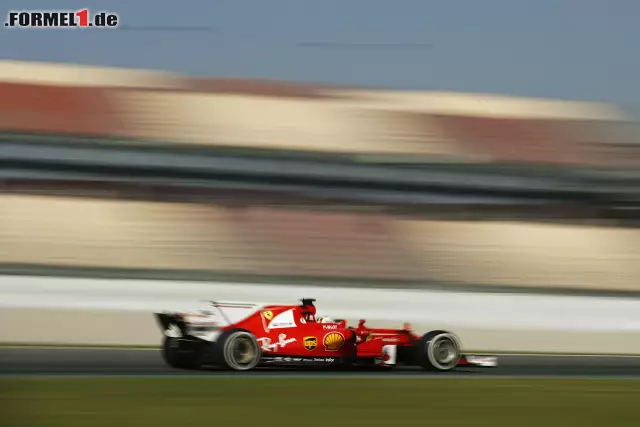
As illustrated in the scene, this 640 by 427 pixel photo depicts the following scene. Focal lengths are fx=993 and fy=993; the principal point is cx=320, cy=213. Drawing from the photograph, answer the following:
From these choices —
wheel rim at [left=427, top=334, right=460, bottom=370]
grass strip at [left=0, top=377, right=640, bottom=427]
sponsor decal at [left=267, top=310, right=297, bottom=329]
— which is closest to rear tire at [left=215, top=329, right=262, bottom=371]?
sponsor decal at [left=267, top=310, right=297, bottom=329]

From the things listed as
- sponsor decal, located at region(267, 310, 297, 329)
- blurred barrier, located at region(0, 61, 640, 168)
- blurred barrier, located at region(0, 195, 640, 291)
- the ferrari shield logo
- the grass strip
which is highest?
blurred barrier, located at region(0, 61, 640, 168)

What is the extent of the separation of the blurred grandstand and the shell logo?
→ 1031cm

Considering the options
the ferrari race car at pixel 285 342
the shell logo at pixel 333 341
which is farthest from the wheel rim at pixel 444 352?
the shell logo at pixel 333 341

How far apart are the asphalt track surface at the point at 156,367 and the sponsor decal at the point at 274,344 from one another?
10.0 inches

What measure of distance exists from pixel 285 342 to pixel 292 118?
17.8m

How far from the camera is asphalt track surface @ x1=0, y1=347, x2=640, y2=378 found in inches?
396

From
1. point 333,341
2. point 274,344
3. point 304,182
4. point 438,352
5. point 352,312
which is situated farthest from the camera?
point 304,182

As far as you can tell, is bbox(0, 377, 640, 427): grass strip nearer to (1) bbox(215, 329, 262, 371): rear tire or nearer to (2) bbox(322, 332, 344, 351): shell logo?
(1) bbox(215, 329, 262, 371): rear tire

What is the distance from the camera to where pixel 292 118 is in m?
27.9

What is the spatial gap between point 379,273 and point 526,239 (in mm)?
4381

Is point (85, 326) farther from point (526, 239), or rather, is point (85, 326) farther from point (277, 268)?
point (526, 239)

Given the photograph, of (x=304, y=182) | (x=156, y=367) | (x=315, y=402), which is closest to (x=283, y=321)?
(x=156, y=367)

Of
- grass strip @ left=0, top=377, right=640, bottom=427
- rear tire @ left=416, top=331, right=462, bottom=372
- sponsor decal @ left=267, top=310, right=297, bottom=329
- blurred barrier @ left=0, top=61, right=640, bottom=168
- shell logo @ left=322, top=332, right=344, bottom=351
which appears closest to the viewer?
grass strip @ left=0, top=377, right=640, bottom=427

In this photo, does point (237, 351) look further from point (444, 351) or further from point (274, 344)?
point (444, 351)
